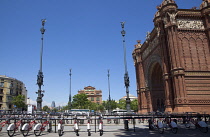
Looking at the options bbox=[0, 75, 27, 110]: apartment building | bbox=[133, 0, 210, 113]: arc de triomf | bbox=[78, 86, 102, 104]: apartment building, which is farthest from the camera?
bbox=[78, 86, 102, 104]: apartment building

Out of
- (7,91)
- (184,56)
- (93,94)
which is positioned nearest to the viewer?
(184,56)

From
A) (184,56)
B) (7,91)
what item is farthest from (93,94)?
(184,56)

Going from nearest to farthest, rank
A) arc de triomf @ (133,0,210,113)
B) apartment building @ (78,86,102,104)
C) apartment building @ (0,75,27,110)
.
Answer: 1. arc de triomf @ (133,0,210,113)
2. apartment building @ (0,75,27,110)
3. apartment building @ (78,86,102,104)

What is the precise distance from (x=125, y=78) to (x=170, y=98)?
13.2 m

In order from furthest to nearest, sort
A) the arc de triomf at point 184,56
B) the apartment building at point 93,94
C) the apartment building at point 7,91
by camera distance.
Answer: the apartment building at point 93,94, the apartment building at point 7,91, the arc de triomf at point 184,56

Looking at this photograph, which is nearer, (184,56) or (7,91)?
(184,56)

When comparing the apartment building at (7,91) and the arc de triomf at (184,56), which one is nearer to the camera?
the arc de triomf at (184,56)

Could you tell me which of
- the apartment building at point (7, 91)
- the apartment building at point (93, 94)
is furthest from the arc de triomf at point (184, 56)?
the apartment building at point (93, 94)

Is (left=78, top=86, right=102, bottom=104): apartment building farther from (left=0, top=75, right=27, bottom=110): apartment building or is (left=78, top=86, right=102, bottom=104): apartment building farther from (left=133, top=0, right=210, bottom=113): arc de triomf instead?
(left=133, top=0, right=210, bottom=113): arc de triomf

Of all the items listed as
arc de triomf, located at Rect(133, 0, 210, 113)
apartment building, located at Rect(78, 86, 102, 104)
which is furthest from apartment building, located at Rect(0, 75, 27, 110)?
apartment building, located at Rect(78, 86, 102, 104)

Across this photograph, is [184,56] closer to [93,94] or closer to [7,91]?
[7,91]

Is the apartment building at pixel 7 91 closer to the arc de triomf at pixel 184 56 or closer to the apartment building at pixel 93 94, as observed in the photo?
the arc de triomf at pixel 184 56

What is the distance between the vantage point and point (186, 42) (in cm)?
3331

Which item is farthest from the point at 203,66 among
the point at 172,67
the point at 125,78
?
the point at 125,78
